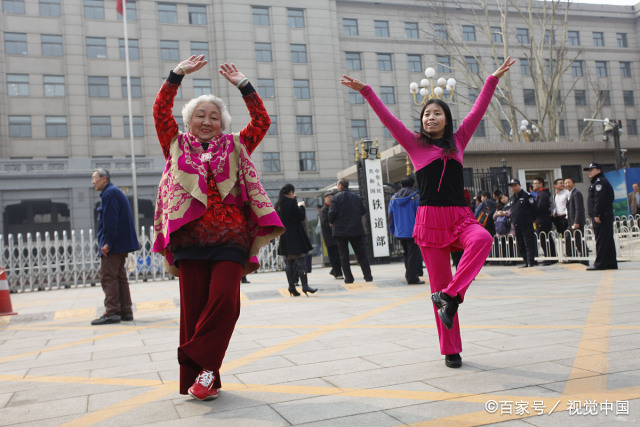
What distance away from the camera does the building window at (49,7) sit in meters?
32.1

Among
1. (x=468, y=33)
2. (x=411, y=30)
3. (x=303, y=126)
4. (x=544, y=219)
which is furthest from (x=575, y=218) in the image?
(x=468, y=33)

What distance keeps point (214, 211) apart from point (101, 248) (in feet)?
13.6

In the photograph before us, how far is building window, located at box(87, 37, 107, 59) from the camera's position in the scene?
32.9 metres

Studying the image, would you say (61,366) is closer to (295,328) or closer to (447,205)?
(295,328)

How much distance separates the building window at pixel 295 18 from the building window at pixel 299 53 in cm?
135

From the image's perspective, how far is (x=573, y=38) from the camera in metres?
43.5

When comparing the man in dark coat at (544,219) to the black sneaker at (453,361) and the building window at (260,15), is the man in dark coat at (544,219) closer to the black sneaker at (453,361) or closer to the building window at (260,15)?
the black sneaker at (453,361)

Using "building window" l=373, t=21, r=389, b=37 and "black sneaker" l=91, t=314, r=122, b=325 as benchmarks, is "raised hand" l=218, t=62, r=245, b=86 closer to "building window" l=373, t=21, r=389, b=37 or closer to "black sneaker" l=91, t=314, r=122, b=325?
"black sneaker" l=91, t=314, r=122, b=325

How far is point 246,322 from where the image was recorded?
20.8ft

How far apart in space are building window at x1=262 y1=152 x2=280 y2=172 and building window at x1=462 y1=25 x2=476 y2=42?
16.9 metres

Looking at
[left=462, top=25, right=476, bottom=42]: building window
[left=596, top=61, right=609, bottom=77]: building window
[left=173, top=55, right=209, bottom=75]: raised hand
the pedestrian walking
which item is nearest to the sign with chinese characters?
the pedestrian walking

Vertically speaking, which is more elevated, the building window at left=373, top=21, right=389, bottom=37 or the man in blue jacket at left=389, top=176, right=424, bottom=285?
the building window at left=373, top=21, right=389, bottom=37

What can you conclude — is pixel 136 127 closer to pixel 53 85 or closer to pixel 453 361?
pixel 53 85

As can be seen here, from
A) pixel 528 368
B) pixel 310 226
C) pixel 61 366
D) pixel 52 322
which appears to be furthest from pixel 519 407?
pixel 310 226
